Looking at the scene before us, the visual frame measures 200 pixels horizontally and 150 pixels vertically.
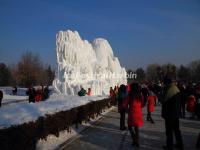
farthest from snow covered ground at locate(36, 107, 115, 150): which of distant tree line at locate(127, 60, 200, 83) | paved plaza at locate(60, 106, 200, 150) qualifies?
distant tree line at locate(127, 60, 200, 83)

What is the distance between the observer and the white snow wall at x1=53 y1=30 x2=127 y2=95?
49441 millimetres

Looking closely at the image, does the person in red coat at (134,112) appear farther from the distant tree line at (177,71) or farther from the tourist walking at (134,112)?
the distant tree line at (177,71)

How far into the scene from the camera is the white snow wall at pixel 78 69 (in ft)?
162

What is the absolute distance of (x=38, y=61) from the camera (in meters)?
102

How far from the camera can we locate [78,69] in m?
52.3

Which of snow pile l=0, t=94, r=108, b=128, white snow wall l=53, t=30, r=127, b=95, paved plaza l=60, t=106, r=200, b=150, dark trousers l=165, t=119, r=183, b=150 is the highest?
white snow wall l=53, t=30, r=127, b=95

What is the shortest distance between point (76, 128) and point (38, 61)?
89457 millimetres

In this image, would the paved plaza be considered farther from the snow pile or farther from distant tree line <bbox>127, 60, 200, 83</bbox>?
distant tree line <bbox>127, 60, 200, 83</bbox>

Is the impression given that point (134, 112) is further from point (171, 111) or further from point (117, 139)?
point (117, 139)

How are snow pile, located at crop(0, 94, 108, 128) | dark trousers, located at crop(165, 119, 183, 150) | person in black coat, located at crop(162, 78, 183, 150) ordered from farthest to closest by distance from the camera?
person in black coat, located at crop(162, 78, 183, 150) → dark trousers, located at crop(165, 119, 183, 150) → snow pile, located at crop(0, 94, 108, 128)

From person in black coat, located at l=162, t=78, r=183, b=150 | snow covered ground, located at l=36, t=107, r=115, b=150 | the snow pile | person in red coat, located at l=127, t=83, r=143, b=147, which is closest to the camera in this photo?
the snow pile

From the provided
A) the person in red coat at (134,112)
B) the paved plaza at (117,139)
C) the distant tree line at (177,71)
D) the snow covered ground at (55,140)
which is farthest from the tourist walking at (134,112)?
the distant tree line at (177,71)

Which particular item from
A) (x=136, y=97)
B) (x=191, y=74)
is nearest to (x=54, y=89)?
(x=136, y=97)

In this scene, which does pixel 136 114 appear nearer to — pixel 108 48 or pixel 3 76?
pixel 108 48
